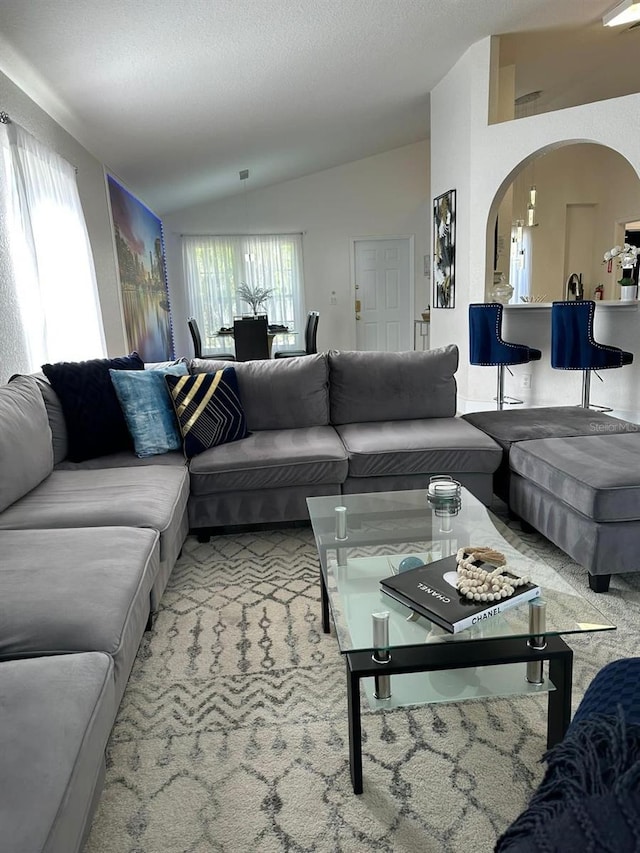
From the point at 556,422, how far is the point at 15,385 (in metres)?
2.58

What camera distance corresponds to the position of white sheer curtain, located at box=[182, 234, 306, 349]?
8.62 meters

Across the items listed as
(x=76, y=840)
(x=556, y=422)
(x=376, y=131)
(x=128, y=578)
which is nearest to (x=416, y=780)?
(x=76, y=840)

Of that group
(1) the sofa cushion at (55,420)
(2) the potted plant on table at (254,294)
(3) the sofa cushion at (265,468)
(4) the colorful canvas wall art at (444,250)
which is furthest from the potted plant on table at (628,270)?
(2) the potted plant on table at (254,294)

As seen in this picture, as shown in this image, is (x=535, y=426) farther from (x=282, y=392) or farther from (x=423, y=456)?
(x=282, y=392)

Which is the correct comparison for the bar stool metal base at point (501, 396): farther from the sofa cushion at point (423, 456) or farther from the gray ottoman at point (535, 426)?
the sofa cushion at point (423, 456)

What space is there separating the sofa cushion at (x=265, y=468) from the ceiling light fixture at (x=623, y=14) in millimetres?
3800

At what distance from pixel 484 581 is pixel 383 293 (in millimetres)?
7781

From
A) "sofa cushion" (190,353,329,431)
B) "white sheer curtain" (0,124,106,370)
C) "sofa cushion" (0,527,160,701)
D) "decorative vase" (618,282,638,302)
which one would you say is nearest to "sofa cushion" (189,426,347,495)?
"sofa cushion" (190,353,329,431)

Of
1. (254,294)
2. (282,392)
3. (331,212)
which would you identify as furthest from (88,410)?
(331,212)

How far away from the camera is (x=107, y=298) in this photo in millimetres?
5246

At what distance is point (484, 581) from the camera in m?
1.44

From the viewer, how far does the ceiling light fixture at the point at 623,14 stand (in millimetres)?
4094

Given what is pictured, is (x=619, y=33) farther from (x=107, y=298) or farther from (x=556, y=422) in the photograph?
(x=107, y=298)

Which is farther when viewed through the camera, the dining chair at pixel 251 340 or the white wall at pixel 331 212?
the white wall at pixel 331 212
